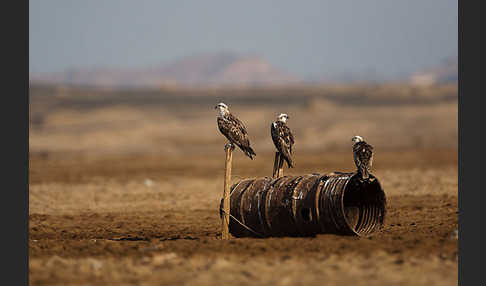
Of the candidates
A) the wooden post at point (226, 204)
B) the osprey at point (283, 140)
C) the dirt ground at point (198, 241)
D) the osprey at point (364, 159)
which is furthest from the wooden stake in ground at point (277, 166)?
the osprey at point (364, 159)

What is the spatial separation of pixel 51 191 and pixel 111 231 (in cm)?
1010

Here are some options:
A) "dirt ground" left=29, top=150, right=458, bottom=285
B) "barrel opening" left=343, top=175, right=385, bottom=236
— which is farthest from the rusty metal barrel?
"dirt ground" left=29, top=150, right=458, bottom=285

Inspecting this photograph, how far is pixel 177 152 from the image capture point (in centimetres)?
5497

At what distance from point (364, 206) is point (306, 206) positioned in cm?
181

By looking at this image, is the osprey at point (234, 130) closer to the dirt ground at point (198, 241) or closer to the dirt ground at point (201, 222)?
the dirt ground at point (201, 222)

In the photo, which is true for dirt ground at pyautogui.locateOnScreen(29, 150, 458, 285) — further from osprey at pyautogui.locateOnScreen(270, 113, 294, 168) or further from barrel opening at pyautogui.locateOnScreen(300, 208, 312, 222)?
osprey at pyautogui.locateOnScreen(270, 113, 294, 168)

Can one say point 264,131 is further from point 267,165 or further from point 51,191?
point 51,191

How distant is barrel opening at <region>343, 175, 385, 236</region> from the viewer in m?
14.0

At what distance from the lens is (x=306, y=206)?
43.5 ft

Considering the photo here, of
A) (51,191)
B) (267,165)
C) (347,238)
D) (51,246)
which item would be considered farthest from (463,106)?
(267,165)

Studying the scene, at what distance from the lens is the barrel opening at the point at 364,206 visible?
13961 mm

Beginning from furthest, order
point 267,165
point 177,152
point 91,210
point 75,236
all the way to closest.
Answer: point 177,152 → point 267,165 → point 91,210 → point 75,236

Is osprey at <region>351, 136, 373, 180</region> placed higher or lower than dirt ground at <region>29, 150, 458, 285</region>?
higher

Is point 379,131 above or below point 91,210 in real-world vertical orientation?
above
